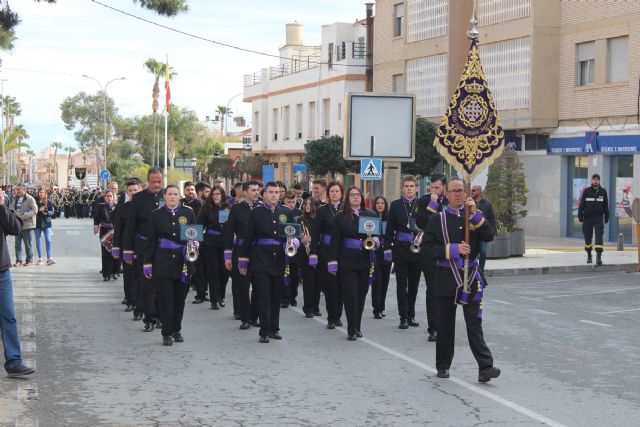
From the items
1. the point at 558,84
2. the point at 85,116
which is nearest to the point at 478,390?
the point at 558,84

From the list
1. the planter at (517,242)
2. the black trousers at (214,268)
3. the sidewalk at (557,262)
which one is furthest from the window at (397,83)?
the black trousers at (214,268)

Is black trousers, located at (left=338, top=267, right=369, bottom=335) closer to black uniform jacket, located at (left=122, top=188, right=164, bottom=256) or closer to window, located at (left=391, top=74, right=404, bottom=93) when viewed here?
black uniform jacket, located at (left=122, top=188, right=164, bottom=256)

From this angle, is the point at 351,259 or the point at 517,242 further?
the point at 517,242

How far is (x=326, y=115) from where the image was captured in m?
52.5

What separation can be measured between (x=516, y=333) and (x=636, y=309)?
11.8 ft

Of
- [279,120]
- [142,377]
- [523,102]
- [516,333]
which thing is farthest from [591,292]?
[279,120]

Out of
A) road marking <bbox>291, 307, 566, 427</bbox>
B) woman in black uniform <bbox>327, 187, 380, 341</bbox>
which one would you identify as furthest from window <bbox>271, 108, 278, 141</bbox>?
road marking <bbox>291, 307, 566, 427</bbox>

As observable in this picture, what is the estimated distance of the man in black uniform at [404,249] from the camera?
13742mm

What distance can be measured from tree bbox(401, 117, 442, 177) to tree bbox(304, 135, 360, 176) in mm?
2953

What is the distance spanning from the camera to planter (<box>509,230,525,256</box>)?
83.8ft

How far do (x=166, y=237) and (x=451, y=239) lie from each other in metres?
4.02

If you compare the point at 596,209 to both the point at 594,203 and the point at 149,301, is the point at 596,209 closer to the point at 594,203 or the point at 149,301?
the point at 594,203

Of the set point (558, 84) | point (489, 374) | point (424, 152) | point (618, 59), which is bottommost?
point (489, 374)

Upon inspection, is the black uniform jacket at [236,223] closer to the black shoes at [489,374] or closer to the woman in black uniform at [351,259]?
the woman in black uniform at [351,259]
